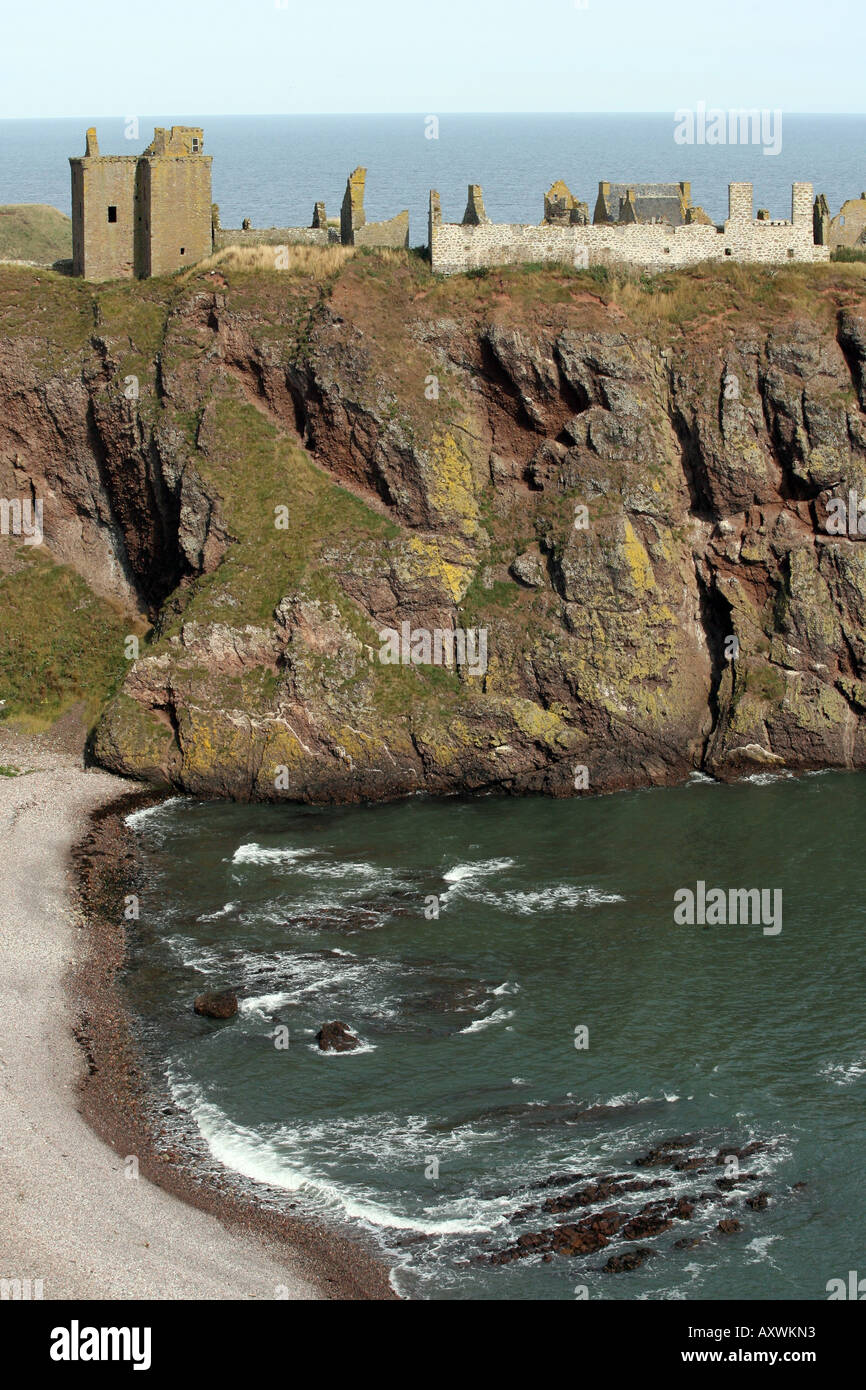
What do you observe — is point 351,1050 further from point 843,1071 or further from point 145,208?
point 145,208

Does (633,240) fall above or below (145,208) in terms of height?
below

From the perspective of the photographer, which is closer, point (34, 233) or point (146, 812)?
point (146, 812)

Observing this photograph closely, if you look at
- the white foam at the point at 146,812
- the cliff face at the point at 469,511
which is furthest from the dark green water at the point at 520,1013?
the cliff face at the point at 469,511

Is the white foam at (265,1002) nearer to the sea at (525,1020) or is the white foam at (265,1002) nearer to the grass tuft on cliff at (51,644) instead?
the sea at (525,1020)

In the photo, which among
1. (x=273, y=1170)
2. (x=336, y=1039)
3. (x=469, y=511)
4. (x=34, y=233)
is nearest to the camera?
(x=273, y=1170)

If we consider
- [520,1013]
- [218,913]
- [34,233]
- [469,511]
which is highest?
[34,233]

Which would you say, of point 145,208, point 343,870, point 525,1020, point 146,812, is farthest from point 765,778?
point 145,208
